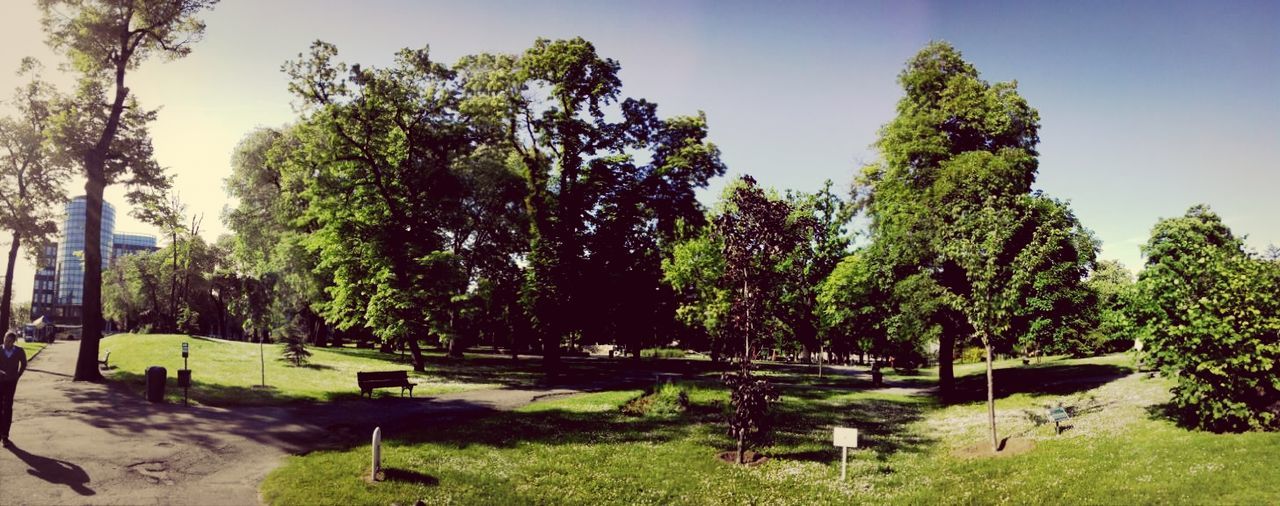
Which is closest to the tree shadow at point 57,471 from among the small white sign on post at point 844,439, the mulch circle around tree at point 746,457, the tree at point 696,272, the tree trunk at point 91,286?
the mulch circle around tree at point 746,457

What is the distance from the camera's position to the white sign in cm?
1414

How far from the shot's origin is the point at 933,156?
3009cm

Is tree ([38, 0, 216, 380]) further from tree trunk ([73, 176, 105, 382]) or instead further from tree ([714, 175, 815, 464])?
tree ([714, 175, 815, 464])

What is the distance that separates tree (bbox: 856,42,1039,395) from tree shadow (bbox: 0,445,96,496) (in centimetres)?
2894

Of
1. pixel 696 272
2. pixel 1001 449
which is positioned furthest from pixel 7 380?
pixel 696 272

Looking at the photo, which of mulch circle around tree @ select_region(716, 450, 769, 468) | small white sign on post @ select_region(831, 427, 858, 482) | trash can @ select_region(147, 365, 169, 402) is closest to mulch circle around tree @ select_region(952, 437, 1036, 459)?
small white sign on post @ select_region(831, 427, 858, 482)

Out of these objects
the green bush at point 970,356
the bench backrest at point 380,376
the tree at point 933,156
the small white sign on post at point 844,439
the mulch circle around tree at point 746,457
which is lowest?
the green bush at point 970,356

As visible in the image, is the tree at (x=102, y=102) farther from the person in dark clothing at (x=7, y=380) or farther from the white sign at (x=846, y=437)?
the white sign at (x=846, y=437)

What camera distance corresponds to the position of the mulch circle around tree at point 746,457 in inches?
623

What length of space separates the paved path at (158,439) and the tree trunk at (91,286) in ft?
3.56

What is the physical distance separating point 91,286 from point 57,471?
17.2 meters

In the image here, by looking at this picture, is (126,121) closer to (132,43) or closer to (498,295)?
(132,43)

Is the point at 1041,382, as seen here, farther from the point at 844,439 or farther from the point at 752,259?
the point at 752,259

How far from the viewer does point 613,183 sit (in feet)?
119
